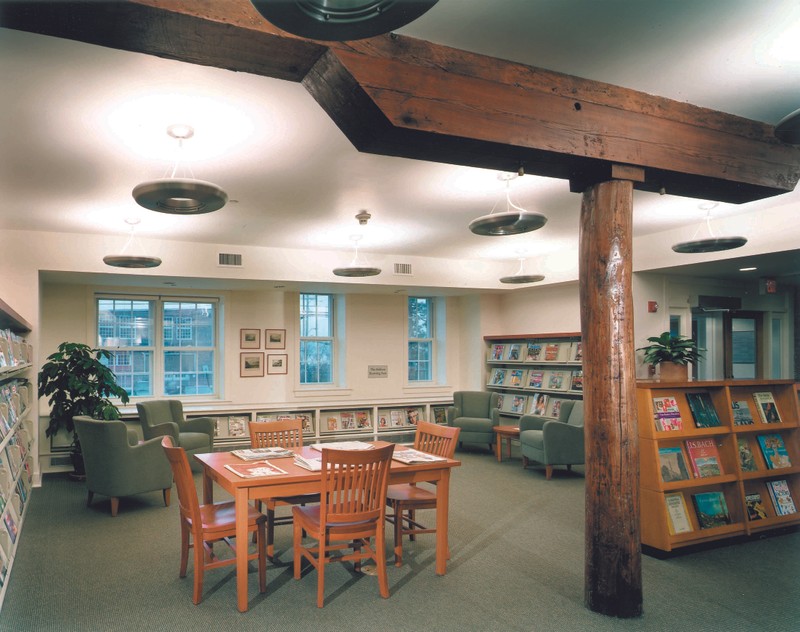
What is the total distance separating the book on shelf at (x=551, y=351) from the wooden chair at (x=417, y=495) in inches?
170

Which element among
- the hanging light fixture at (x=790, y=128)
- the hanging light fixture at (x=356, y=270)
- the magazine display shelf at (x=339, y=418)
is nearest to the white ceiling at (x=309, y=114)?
the hanging light fixture at (x=790, y=128)

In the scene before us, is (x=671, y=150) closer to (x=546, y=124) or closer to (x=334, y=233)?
(x=546, y=124)

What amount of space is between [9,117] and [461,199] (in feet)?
11.5

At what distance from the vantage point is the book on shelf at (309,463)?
372cm

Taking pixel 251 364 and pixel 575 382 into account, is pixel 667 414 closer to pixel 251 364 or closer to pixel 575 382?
pixel 575 382

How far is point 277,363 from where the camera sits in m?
9.08

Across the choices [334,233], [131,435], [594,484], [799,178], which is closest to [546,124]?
[594,484]

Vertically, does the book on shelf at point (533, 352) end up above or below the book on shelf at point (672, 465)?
above

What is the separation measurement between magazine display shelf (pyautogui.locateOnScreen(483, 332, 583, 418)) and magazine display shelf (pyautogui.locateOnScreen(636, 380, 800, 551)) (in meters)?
3.25

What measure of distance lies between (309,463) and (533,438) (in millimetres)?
4087

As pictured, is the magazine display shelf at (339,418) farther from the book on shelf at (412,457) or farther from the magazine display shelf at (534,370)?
the book on shelf at (412,457)

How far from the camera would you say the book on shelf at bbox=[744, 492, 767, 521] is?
4.61m

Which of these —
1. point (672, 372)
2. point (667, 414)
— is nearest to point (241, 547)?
point (667, 414)

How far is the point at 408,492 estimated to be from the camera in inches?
169
